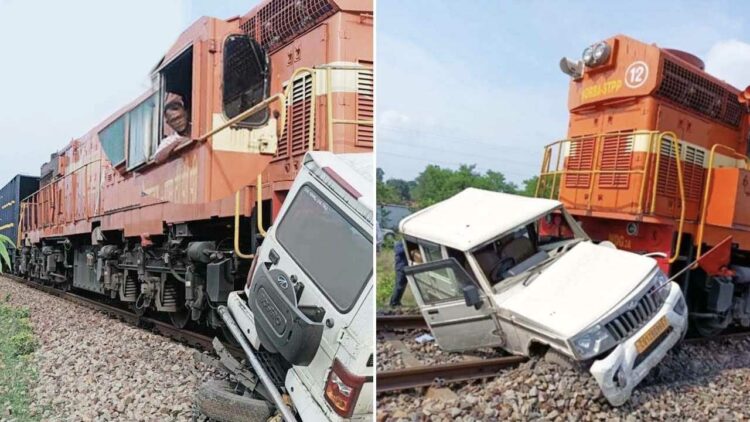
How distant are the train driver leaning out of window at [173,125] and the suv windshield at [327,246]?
801mm

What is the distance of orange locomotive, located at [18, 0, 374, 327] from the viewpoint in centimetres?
192

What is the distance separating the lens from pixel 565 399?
7.88 ft

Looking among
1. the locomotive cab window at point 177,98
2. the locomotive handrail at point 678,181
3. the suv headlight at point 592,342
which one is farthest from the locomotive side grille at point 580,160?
the locomotive cab window at point 177,98

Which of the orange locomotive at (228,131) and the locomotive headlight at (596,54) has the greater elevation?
the locomotive headlight at (596,54)

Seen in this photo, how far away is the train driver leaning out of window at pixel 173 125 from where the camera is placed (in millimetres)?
2545

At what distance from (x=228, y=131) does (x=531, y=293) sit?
1.60 m

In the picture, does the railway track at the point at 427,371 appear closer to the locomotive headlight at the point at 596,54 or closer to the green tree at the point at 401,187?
the green tree at the point at 401,187

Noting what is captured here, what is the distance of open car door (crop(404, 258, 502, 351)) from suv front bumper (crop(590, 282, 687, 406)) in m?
0.55

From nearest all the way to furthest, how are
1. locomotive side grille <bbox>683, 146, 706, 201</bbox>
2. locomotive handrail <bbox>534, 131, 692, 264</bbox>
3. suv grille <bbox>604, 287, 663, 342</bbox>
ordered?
suv grille <bbox>604, 287, 663, 342</bbox>, locomotive handrail <bbox>534, 131, 692, 264</bbox>, locomotive side grille <bbox>683, 146, 706, 201</bbox>

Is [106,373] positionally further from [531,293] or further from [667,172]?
[667,172]

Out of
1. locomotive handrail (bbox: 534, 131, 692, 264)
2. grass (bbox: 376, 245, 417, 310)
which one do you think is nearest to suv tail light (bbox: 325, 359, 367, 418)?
grass (bbox: 376, 245, 417, 310)

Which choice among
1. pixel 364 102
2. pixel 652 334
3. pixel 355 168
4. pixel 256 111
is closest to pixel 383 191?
pixel 355 168

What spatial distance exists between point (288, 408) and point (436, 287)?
0.81 metres

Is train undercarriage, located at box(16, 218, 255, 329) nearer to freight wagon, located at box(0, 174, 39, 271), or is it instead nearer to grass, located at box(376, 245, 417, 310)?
freight wagon, located at box(0, 174, 39, 271)
